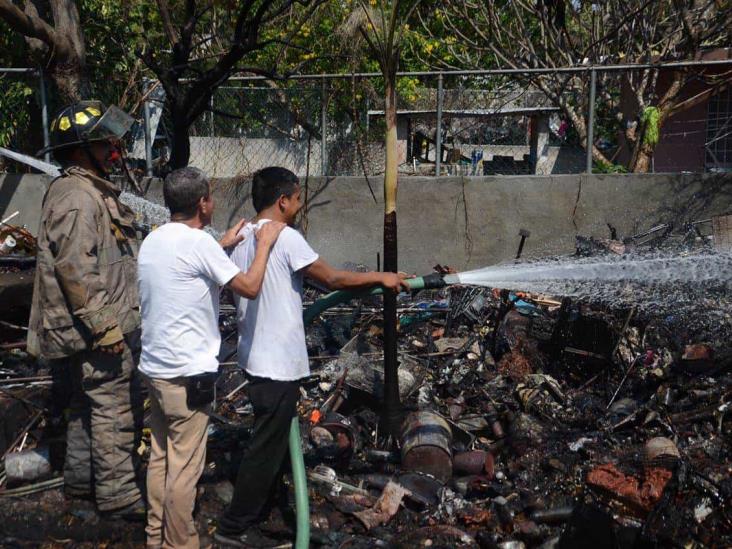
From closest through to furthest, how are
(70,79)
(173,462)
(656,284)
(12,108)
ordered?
(173,462)
(656,284)
(70,79)
(12,108)

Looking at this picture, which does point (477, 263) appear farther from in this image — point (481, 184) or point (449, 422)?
point (449, 422)

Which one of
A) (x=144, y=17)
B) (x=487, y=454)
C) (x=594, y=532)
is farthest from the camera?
(x=144, y=17)

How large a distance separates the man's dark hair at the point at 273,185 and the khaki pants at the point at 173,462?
102 centimetres

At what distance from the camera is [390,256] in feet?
15.0

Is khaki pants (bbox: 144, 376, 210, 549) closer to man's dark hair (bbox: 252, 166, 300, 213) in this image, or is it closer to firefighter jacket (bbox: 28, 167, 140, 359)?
firefighter jacket (bbox: 28, 167, 140, 359)

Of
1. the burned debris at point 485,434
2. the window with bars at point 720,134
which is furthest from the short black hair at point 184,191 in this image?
the window with bars at point 720,134

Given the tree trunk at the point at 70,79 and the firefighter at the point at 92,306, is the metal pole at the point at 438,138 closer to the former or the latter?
the tree trunk at the point at 70,79

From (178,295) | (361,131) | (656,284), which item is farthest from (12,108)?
(656,284)

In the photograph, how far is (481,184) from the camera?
8234mm

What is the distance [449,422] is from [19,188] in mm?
6270

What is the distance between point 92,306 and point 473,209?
5454 millimetres

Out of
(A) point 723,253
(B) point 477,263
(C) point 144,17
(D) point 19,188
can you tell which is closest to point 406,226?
(B) point 477,263

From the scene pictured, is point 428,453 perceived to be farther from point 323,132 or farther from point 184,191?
point 323,132

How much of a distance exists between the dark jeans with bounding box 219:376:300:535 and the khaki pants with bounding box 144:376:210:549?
247 millimetres
